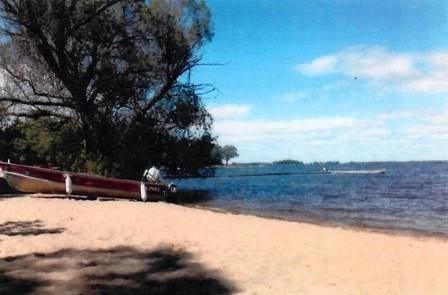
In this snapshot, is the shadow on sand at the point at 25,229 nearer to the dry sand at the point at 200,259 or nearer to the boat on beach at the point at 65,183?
the dry sand at the point at 200,259

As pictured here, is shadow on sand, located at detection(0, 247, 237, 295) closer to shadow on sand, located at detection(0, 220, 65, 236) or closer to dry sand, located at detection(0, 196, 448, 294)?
dry sand, located at detection(0, 196, 448, 294)

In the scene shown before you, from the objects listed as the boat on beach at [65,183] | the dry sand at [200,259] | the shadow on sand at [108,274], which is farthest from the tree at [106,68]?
the shadow on sand at [108,274]

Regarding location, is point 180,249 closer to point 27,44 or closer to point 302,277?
point 302,277

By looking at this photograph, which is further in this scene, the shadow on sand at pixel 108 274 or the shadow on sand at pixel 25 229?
the shadow on sand at pixel 25 229

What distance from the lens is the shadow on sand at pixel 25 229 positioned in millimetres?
10430

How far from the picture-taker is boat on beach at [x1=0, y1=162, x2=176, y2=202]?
1983 centimetres

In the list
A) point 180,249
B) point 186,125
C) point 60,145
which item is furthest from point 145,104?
point 180,249

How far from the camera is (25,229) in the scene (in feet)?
35.9

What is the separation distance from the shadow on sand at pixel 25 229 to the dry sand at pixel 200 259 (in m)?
0.02

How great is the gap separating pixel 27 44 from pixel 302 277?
2242 cm

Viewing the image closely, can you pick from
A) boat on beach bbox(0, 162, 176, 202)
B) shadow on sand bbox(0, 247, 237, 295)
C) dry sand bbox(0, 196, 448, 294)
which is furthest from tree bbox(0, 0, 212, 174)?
shadow on sand bbox(0, 247, 237, 295)

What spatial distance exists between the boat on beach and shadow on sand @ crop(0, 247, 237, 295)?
39.4 feet

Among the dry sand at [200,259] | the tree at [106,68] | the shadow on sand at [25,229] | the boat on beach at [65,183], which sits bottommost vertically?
the dry sand at [200,259]

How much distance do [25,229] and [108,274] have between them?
4672 millimetres
